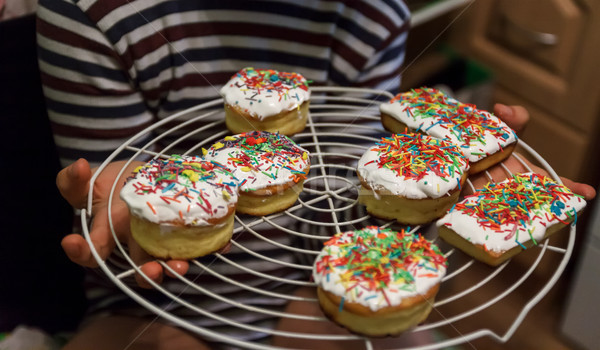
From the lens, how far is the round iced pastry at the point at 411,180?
2.47ft

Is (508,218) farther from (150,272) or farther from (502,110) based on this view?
(150,272)

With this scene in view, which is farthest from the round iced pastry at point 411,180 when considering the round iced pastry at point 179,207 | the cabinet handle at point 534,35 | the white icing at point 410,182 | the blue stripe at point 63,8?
the cabinet handle at point 534,35

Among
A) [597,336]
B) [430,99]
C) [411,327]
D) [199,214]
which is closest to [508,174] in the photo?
[430,99]

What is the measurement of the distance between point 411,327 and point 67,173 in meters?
0.53

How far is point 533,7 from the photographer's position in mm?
1383

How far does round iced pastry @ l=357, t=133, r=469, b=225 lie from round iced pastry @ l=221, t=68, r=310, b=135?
0.17 meters

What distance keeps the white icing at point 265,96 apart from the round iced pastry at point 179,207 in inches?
7.3

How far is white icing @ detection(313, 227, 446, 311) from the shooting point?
599 millimetres

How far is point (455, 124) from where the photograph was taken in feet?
2.87

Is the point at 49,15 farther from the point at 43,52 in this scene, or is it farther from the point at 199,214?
the point at 199,214

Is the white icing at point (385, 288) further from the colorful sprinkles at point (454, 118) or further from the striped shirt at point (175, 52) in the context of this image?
the striped shirt at point (175, 52)

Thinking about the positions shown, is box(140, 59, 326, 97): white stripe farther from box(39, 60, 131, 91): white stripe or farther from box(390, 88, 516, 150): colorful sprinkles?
box(390, 88, 516, 150): colorful sprinkles

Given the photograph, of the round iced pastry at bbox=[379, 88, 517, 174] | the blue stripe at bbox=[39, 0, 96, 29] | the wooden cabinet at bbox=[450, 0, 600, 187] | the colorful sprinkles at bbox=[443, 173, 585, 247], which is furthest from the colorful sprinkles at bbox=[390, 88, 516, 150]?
the blue stripe at bbox=[39, 0, 96, 29]

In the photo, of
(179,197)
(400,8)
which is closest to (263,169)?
(179,197)
